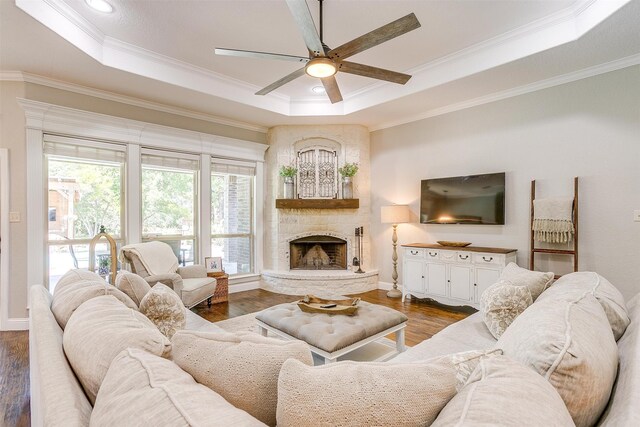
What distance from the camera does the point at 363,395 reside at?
638 mm

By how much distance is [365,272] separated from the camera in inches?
200

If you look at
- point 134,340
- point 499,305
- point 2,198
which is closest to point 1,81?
point 2,198

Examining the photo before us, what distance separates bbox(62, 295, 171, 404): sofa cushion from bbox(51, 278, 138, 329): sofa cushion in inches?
9.5

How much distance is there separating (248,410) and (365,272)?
14.5 feet

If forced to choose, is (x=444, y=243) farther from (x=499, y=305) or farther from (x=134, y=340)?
(x=134, y=340)

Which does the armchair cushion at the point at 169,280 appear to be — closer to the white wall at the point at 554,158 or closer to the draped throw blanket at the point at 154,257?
the draped throw blanket at the point at 154,257

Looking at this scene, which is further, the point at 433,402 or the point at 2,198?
the point at 2,198

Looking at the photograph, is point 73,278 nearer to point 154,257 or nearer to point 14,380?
point 14,380

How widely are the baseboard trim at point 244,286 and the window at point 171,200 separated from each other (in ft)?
2.53

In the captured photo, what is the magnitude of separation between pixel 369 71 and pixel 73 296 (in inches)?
98.3

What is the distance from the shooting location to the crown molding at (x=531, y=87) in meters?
3.13

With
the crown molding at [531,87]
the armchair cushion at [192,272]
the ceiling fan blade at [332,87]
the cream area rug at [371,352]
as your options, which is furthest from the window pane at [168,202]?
the crown molding at [531,87]

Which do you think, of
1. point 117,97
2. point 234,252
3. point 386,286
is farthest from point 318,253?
point 117,97

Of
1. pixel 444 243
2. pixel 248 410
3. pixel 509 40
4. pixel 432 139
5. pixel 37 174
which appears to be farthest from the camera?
pixel 432 139
